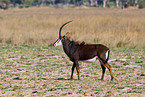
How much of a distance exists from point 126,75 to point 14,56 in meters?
5.51

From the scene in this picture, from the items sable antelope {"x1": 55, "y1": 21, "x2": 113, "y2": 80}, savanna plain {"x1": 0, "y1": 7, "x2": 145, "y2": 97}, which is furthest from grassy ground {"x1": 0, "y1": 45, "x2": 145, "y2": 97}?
sable antelope {"x1": 55, "y1": 21, "x2": 113, "y2": 80}

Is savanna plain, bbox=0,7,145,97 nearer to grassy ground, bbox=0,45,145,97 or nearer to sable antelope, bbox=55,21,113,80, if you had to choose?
grassy ground, bbox=0,45,145,97

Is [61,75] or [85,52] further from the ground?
[85,52]

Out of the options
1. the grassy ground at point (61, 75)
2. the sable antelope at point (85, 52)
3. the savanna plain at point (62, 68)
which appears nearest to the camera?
the grassy ground at point (61, 75)

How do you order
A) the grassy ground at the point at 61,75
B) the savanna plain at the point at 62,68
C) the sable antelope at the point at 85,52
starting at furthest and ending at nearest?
the sable antelope at the point at 85,52
the savanna plain at the point at 62,68
the grassy ground at the point at 61,75

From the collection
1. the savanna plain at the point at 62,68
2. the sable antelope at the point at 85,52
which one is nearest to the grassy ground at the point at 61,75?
the savanna plain at the point at 62,68

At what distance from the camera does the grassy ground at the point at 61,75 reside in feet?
23.2

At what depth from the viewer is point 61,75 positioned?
30.6 feet

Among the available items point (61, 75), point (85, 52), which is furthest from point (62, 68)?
point (85, 52)

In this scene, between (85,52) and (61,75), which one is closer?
(85,52)

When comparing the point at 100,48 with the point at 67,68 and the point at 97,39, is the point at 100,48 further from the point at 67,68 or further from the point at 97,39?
the point at 97,39

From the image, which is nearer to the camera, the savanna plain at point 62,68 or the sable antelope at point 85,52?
the savanna plain at point 62,68

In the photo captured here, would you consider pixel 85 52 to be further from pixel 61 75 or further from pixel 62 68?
pixel 62 68

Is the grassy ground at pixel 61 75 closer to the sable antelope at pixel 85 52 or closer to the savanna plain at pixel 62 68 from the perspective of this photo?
the savanna plain at pixel 62 68
